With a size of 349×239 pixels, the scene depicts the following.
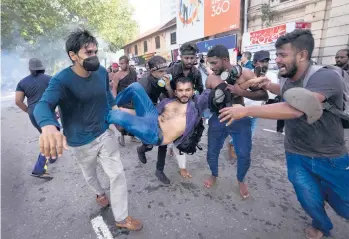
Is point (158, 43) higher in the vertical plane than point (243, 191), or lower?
higher

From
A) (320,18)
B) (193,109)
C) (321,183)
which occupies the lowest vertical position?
(321,183)

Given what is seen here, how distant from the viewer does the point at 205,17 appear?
14555 millimetres

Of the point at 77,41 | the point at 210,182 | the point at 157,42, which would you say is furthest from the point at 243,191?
the point at 157,42

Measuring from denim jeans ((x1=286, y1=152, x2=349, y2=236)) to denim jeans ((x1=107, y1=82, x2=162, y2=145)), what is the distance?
142cm

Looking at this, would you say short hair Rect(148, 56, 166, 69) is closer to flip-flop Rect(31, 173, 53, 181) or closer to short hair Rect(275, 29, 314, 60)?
short hair Rect(275, 29, 314, 60)

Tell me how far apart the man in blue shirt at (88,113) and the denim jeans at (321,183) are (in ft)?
5.63

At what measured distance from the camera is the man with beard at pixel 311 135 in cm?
156

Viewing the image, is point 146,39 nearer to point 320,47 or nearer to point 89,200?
point 320,47

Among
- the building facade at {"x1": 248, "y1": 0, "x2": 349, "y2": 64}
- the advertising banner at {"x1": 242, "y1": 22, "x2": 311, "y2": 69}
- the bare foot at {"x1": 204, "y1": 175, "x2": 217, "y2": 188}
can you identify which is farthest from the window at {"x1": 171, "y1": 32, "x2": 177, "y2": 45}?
the bare foot at {"x1": 204, "y1": 175, "x2": 217, "y2": 188}

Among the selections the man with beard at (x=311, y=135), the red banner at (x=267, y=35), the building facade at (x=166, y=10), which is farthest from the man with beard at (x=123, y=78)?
the building facade at (x=166, y=10)

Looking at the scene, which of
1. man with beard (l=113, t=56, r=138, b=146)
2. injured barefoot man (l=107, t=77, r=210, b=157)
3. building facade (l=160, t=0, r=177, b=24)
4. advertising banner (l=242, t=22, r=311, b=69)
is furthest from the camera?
building facade (l=160, t=0, r=177, b=24)

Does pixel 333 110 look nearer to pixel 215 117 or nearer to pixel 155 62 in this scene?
pixel 215 117

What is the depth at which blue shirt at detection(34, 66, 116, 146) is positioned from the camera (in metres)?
1.93

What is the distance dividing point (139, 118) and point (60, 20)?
25.1 metres
